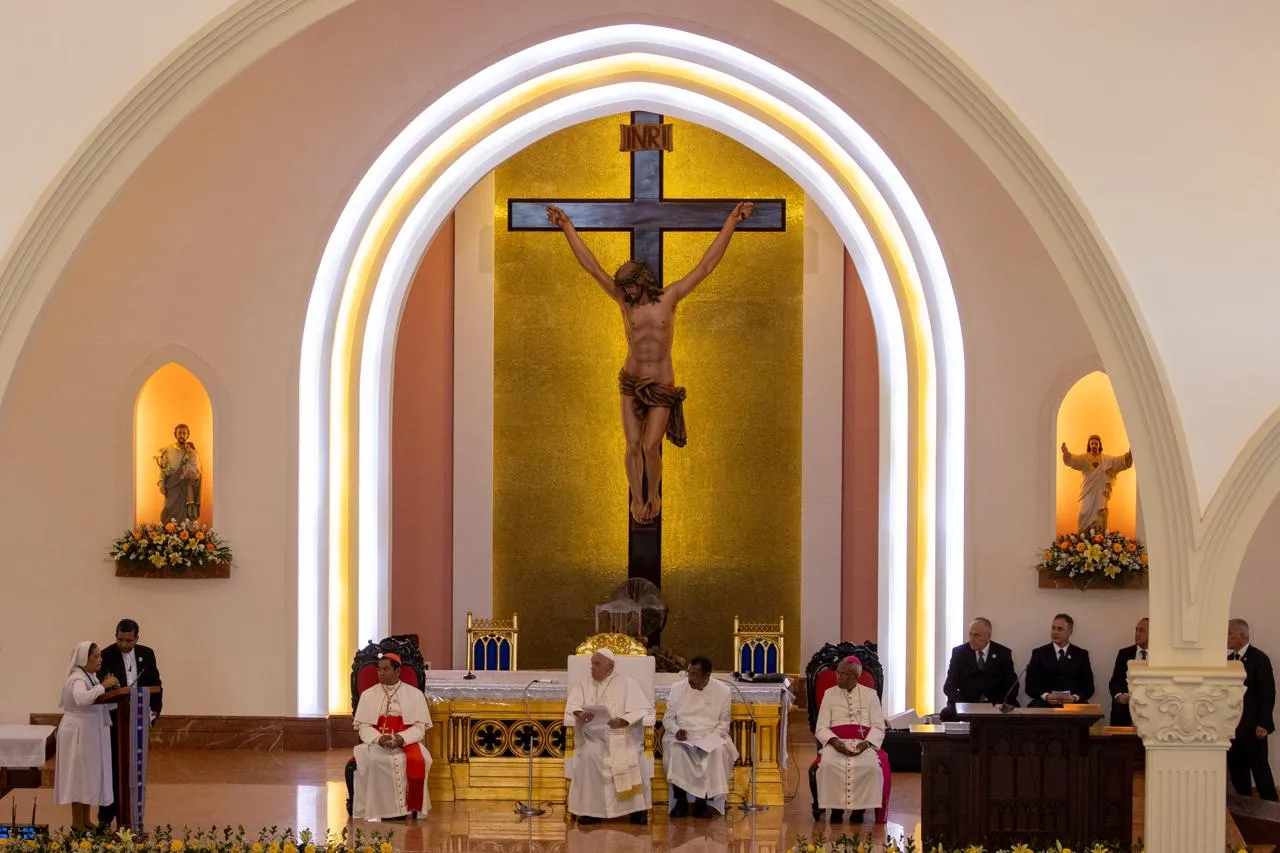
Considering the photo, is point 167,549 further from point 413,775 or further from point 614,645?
point 614,645

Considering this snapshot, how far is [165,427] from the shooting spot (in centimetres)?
1360

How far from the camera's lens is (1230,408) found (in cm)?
823

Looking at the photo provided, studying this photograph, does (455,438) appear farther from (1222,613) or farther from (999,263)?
(1222,613)

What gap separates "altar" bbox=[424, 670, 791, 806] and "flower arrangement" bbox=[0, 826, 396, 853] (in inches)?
73.5

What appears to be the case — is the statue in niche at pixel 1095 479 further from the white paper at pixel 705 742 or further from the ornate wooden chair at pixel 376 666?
the ornate wooden chair at pixel 376 666

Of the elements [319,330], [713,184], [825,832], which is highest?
[713,184]

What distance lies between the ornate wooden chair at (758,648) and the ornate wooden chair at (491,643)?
1.78 meters

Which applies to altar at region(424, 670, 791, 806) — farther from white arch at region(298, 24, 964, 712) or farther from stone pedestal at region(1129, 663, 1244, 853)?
stone pedestal at region(1129, 663, 1244, 853)

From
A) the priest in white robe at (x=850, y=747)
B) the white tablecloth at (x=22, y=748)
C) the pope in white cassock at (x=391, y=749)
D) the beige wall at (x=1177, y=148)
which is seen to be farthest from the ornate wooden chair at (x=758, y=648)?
the beige wall at (x=1177, y=148)

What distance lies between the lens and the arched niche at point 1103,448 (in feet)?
43.3

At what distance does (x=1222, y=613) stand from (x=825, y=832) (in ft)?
10.7

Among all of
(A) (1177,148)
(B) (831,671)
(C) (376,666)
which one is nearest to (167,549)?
(C) (376,666)

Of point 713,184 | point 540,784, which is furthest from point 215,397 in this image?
point 713,184

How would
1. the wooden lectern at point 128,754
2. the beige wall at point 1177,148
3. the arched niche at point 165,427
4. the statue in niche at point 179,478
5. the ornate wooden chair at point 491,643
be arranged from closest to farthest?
the beige wall at point 1177,148 < the wooden lectern at point 128,754 < the statue in niche at point 179,478 < the arched niche at point 165,427 < the ornate wooden chair at point 491,643
